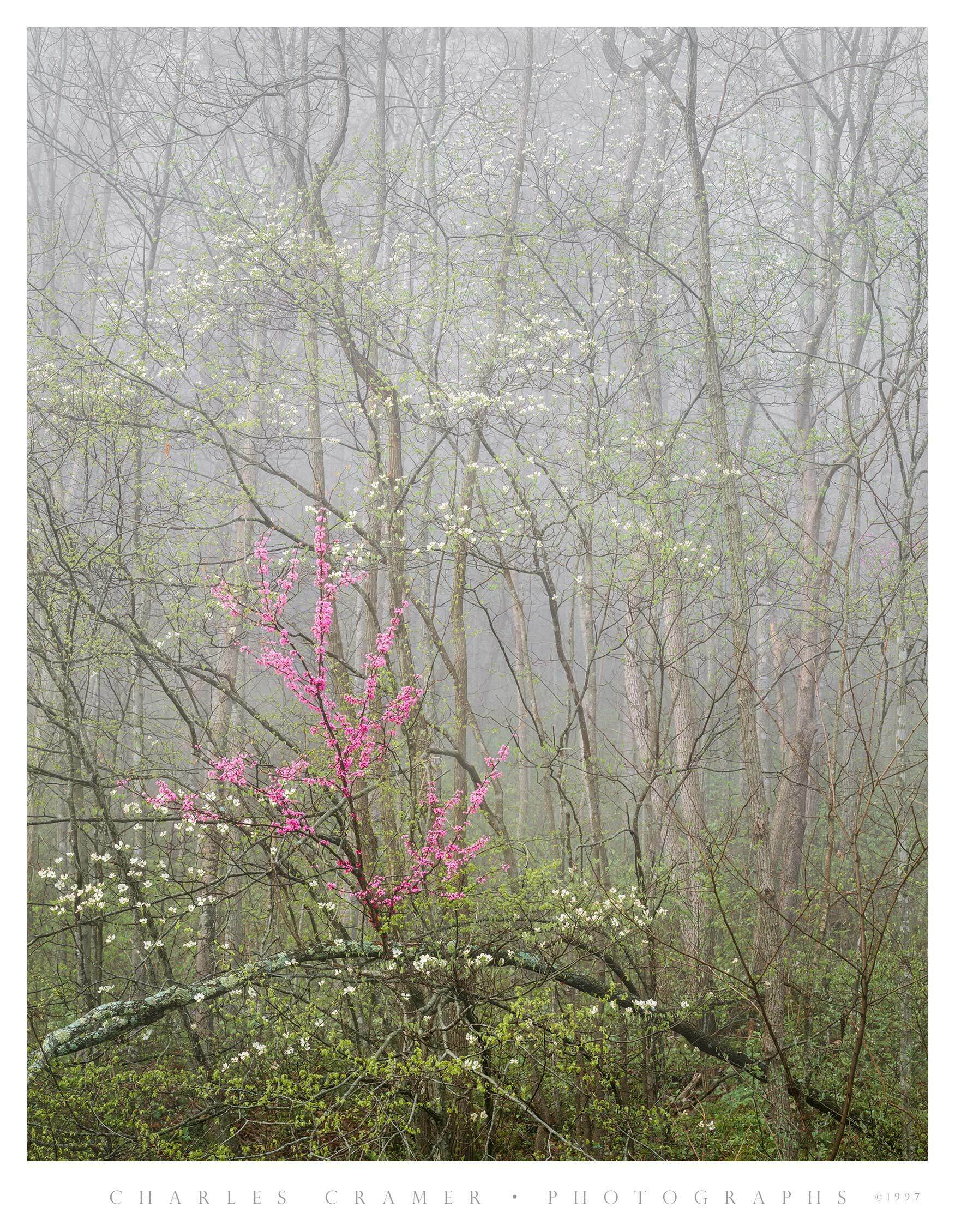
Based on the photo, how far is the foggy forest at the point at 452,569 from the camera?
2730 millimetres

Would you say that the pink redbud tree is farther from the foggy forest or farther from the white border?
the white border

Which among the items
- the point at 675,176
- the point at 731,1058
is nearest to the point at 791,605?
the point at 731,1058

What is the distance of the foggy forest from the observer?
2.73 m

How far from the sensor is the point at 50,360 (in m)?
3.22

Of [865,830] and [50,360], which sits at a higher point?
[50,360]

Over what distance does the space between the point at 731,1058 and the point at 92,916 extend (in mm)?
2562

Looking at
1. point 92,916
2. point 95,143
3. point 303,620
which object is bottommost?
point 92,916

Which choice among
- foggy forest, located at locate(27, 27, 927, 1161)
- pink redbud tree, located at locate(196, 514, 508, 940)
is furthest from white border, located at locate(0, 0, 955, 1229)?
pink redbud tree, located at locate(196, 514, 508, 940)
